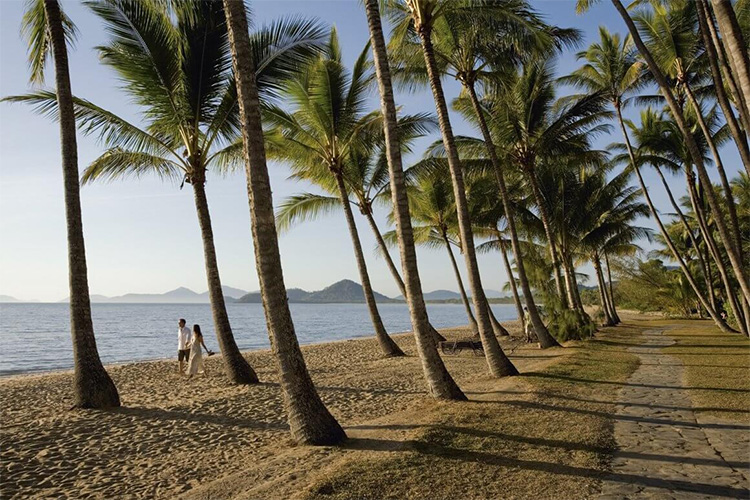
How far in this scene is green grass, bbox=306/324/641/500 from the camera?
4.06 metres

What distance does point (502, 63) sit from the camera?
1345 centimetres

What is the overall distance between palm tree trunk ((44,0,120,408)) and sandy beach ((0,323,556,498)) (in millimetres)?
419

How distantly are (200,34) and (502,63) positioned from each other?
27.1ft

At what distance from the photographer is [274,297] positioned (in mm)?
5359

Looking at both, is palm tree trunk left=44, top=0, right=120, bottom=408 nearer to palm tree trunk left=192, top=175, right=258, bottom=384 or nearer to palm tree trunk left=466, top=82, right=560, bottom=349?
palm tree trunk left=192, top=175, right=258, bottom=384

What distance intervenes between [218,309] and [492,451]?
23.8 feet

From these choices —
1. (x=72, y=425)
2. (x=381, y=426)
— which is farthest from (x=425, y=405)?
(x=72, y=425)

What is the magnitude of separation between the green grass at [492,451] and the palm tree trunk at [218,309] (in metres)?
4.88

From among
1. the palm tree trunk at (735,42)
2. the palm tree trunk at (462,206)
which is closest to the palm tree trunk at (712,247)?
the palm tree trunk at (462,206)

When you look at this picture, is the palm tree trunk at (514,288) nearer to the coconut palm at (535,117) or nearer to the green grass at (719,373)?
the coconut palm at (535,117)

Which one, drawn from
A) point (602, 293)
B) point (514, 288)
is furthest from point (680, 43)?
point (602, 293)

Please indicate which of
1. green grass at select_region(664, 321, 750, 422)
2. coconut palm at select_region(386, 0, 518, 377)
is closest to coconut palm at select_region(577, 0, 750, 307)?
green grass at select_region(664, 321, 750, 422)

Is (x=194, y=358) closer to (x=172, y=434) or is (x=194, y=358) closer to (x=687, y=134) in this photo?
(x=172, y=434)

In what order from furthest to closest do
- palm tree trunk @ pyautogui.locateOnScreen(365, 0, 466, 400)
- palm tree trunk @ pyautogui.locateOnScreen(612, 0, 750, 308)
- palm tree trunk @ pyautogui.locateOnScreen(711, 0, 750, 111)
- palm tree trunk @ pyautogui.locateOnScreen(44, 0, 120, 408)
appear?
palm tree trunk @ pyautogui.locateOnScreen(612, 0, 750, 308) → palm tree trunk @ pyautogui.locateOnScreen(44, 0, 120, 408) → palm tree trunk @ pyautogui.locateOnScreen(365, 0, 466, 400) → palm tree trunk @ pyautogui.locateOnScreen(711, 0, 750, 111)
